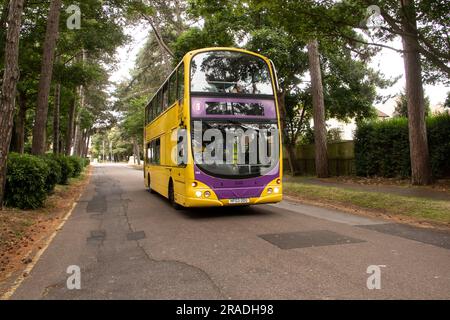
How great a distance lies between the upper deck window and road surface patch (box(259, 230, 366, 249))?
13.6ft

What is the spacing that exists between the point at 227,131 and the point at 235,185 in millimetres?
1416

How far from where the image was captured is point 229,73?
32.8 ft

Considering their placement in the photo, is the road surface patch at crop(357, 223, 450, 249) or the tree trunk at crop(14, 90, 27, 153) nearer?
the road surface patch at crop(357, 223, 450, 249)

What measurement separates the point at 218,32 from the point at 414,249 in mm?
15931

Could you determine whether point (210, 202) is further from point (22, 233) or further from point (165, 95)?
point (165, 95)

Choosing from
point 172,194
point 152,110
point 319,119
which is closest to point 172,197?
point 172,194

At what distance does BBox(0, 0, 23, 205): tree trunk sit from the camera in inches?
361

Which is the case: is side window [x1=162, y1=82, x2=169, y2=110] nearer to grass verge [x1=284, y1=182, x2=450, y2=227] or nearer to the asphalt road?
the asphalt road

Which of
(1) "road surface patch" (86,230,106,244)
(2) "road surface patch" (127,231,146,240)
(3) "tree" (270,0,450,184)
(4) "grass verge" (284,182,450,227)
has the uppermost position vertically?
(3) "tree" (270,0,450,184)

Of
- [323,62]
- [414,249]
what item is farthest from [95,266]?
[323,62]

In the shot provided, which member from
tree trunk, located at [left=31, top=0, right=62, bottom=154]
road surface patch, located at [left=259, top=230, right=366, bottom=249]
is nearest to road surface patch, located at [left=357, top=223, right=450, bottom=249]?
road surface patch, located at [left=259, top=230, right=366, bottom=249]

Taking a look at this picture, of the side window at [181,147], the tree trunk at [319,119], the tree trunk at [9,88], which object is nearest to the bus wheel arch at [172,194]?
the side window at [181,147]

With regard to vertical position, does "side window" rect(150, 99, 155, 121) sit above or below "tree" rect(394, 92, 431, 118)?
below
